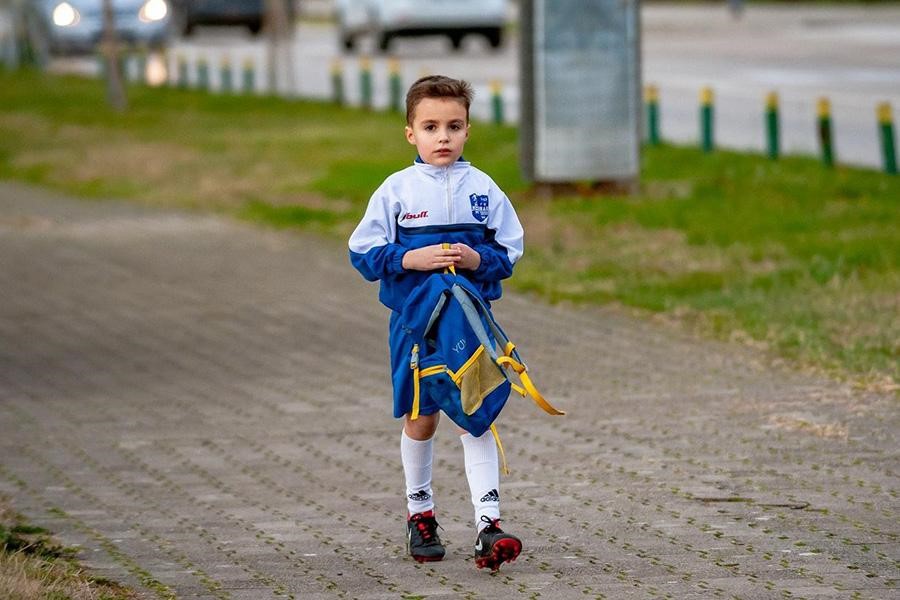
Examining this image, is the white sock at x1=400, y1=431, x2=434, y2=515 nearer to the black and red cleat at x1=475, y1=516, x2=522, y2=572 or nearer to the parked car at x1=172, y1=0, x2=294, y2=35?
the black and red cleat at x1=475, y1=516, x2=522, y2=572

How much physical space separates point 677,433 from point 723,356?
66.7 inches

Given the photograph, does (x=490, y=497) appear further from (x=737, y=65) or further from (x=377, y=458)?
(x=737, y=65)

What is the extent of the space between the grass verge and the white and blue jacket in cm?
120

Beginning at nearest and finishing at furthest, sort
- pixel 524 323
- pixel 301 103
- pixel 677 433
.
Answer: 1. pixel 677 433
2. pixel 524 323
3. pixel 301 103

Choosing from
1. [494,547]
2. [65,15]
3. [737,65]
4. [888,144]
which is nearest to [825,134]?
[888,144]

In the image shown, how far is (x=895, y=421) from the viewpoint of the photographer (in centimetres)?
770

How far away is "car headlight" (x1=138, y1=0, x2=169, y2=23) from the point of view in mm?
36562

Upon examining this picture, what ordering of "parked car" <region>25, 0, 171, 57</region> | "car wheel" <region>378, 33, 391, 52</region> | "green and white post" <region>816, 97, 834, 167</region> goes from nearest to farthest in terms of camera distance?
"green and white post" <region>816, 97, 834, 167</region>, "car wheel" <region>378, 33, 391, 52</region>, "parked car" <region>25, 0, 171, 57</region>

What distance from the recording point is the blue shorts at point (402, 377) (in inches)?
223

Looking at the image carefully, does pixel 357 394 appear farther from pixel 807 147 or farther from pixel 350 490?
pixel 807 147

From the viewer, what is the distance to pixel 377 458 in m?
7.43

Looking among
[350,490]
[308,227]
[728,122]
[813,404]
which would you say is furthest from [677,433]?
[728,122]

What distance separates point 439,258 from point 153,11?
31994 mm

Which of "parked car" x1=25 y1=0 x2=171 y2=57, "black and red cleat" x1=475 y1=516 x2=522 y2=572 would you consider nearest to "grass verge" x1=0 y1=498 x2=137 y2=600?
"black and red cleat" x1=475 y1=516 x2=522 y2=572
